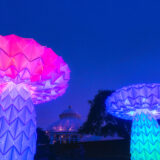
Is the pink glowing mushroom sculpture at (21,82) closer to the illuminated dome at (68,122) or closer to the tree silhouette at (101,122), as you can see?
the tree silhouette at (101,122)

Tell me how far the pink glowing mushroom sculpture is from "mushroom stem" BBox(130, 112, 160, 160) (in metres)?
5.02

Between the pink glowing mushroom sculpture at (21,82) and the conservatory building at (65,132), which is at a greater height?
the pink glowing mushroom sculpture at (21,82)

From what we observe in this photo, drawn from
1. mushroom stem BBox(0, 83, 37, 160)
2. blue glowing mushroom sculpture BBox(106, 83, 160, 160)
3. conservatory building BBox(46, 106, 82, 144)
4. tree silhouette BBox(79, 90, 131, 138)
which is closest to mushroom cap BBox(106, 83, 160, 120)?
blue glowing mushroom sculpture BBox(106, 83, 160, 160)

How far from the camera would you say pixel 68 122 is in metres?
32.9

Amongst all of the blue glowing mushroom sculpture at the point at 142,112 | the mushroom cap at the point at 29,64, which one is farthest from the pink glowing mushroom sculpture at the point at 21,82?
the blue glowing mushroom sculpture at the point at 142,112

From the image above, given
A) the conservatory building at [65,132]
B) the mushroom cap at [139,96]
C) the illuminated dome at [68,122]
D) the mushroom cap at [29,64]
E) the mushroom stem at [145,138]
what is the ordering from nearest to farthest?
the mushroom cap at [29,64], the mushroom cap at [139,96], the mushroom stem at [145,138], the conservatory building at [65,132], the illuminated dome at [68,122]

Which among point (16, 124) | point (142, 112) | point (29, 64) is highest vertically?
point (29, 64)

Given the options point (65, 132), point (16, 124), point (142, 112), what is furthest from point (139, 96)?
point (65, 132)

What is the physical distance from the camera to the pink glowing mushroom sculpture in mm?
4875

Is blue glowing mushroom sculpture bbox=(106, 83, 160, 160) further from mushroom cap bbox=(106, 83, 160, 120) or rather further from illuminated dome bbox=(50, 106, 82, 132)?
illuminated dome bbox=(50, 106, 82, 132)

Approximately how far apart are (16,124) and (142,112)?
6376mm

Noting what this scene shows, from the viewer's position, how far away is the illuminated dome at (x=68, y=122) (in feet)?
96.2

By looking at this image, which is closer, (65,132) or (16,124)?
(16,124)

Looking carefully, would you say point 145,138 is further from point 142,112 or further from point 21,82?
point 21,82
